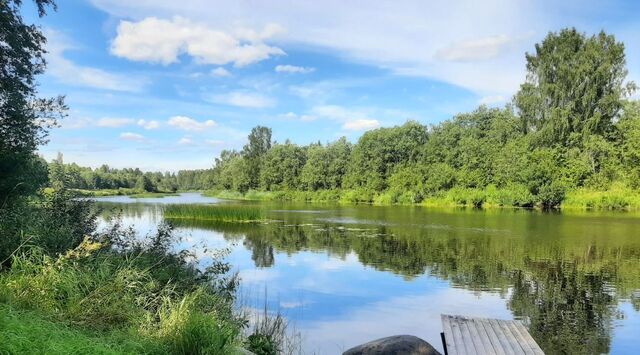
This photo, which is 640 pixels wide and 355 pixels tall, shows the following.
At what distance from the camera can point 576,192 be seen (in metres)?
44.7

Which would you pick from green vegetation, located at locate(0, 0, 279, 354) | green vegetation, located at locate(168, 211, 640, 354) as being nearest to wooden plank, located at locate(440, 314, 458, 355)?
green vegetation, located at locate(168, 211, 640, 354)

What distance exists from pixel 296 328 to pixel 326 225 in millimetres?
19114

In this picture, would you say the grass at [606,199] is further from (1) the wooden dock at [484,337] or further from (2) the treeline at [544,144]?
(1) the wooden dock at [484,337]

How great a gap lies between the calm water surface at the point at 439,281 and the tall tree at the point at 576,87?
2506 centimetres

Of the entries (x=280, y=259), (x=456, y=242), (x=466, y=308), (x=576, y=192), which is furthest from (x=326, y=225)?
(x=576, y=192)

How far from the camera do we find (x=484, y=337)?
748 centimetres

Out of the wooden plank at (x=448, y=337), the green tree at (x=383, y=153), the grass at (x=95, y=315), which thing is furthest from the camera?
the green tree at (x=383, y=153)

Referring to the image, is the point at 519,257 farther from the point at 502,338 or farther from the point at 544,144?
the point at 544,144

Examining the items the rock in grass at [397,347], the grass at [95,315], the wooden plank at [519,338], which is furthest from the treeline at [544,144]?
the grass at [95,315]

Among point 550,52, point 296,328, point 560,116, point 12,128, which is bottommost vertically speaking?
point 296,328

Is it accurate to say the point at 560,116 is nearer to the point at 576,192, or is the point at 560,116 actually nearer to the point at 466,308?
the point at 576,192

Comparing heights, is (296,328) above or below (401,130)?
below

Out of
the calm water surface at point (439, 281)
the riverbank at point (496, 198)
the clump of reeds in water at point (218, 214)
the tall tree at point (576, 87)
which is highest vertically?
the tall tree at point (576, 87)

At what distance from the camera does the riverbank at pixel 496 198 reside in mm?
42031
